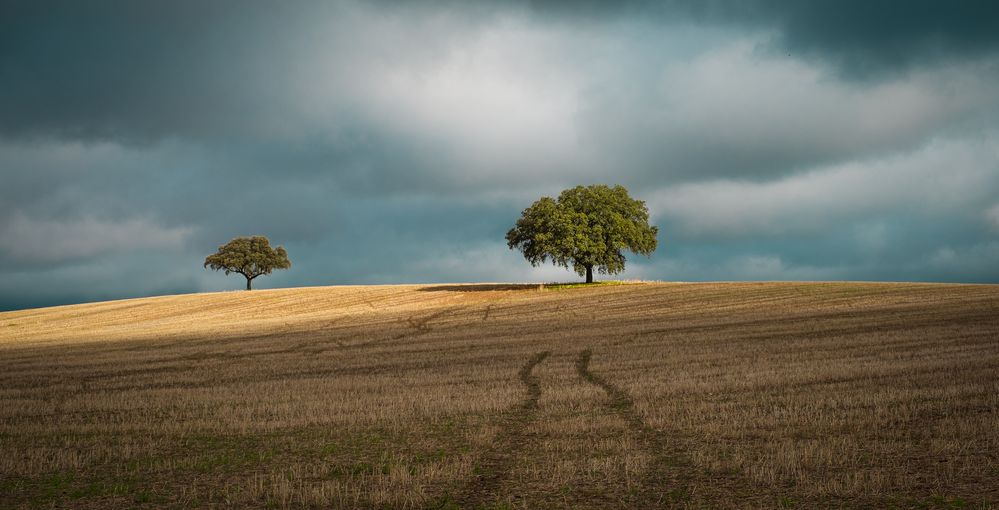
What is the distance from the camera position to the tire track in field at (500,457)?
11.0m

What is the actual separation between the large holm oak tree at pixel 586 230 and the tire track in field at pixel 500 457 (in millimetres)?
51401

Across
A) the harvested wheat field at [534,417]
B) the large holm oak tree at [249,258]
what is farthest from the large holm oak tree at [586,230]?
the large holm oak tree at [249,258]

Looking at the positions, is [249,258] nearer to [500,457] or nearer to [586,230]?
[586,230]

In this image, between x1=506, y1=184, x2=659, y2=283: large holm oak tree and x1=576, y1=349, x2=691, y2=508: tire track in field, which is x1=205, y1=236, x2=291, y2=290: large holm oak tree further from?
x1=576, y1=349, x2=691, y2=508: tire track in field

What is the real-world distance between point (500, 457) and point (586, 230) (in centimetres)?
6071

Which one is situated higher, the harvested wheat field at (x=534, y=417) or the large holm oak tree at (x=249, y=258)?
the large holm oak tree at (x=249, y=258)

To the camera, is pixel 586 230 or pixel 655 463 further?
pixel 586 230

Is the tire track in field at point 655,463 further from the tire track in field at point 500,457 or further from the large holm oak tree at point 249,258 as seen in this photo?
the large holm oak tree at point 249,258

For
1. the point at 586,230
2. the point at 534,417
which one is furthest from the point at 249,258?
the point at 534,417

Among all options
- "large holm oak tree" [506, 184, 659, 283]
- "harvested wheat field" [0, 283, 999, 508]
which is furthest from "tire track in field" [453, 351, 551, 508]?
"large holm oak tree" [506, 184, 659, 283]

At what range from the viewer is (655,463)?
500 inches

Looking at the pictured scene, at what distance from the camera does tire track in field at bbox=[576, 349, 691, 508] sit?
10688mm

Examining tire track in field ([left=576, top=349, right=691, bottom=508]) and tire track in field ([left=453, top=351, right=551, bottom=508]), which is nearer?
tire track in field ([left=576, top=349, right=691, bottom=508])

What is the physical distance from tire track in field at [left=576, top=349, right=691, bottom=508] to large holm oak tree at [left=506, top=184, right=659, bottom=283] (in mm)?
52310
